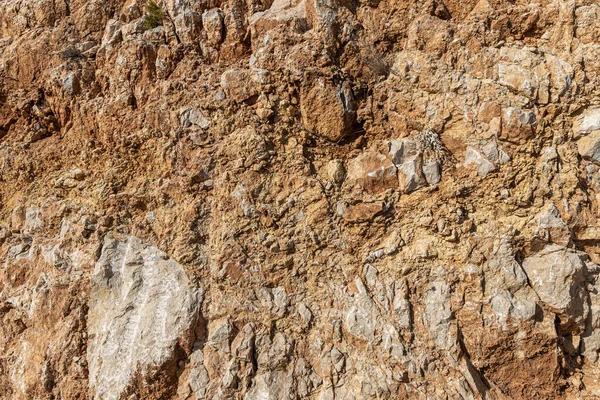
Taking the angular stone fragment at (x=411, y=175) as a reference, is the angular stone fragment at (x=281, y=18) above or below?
above

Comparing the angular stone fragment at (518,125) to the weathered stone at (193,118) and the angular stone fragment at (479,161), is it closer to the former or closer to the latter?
the angular stone fragment at (479,161)

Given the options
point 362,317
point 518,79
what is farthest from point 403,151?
point 362,317

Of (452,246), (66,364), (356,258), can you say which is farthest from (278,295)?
(66,364)

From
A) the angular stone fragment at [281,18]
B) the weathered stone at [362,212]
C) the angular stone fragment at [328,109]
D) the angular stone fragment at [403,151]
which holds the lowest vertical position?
the weathered stone at [362,212]

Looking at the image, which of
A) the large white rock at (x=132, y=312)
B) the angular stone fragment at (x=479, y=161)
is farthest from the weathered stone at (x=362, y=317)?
the angular stone fragment at (x=479, y=161)

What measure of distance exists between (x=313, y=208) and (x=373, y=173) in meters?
0.81

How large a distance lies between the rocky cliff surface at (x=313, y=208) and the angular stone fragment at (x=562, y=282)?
0.02 meters

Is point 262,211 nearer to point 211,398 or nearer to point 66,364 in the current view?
point 211,398

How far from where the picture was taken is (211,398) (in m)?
3.71

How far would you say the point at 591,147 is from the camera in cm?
399

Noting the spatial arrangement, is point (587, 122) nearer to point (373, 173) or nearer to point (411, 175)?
point (411, 175)

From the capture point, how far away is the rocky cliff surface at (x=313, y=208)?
375 centimetres

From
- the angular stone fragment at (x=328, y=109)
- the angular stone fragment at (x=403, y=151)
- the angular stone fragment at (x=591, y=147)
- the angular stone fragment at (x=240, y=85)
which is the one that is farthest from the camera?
the angular stone fragment at (x=240, y=85)

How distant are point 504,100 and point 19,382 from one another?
6395 millimetres
